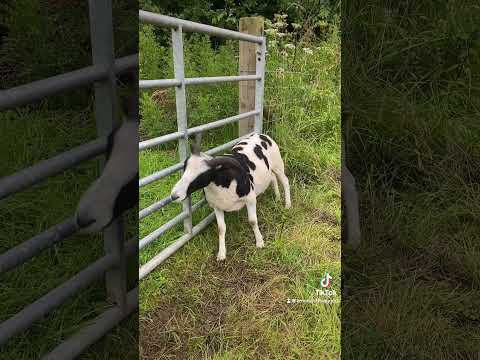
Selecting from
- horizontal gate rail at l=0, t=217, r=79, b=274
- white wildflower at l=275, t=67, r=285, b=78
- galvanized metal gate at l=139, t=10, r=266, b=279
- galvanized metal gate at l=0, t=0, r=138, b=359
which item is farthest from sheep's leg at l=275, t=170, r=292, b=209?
horizontal gate rail at l=0, t=217, r=79, b=274

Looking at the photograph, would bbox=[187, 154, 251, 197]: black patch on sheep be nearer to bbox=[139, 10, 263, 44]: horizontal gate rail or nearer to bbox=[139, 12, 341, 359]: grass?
bbox=[139, 12, 341, 359]: grass

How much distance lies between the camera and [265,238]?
1.15 metres

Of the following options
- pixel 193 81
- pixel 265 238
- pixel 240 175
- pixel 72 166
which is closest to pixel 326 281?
pixel 265 238

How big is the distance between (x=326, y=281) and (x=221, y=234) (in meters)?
0.24

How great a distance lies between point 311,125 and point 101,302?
76 centimetres

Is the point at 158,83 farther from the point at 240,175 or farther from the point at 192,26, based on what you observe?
the point at 240,175

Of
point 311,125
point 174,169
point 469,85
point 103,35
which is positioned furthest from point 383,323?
point 103,35

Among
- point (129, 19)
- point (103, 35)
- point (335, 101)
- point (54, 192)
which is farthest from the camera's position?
point (54, 192)

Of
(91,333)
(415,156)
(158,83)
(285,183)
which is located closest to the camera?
(158,83)

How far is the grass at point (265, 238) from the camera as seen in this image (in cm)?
108

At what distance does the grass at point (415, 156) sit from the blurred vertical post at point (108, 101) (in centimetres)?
62

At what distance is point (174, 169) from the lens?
113 cm

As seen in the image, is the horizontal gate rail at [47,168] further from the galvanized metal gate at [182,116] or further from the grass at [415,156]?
the grass at [415,156]

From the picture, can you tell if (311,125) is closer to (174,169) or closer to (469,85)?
(174,169)
